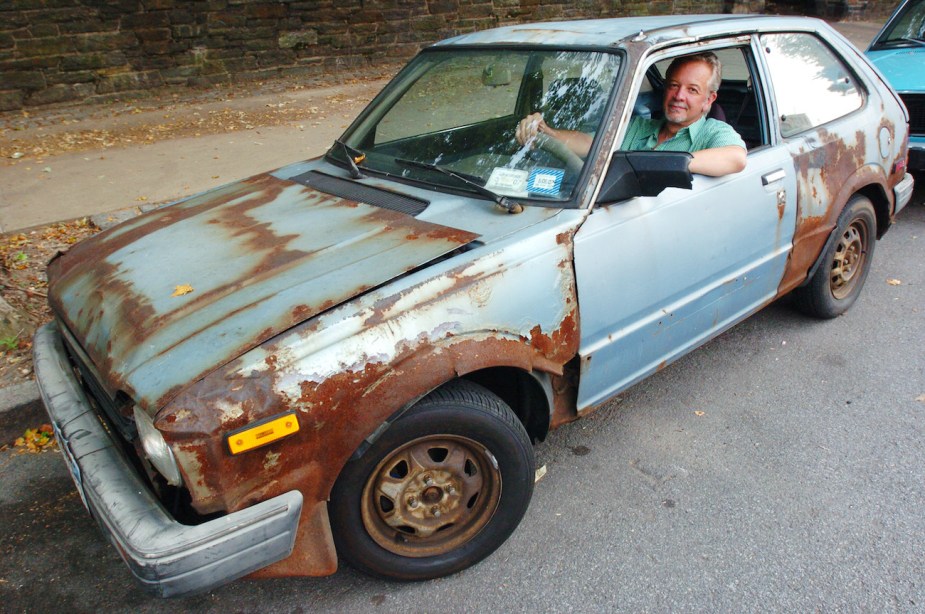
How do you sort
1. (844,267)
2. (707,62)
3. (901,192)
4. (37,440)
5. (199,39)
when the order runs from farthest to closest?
(199,39)
(901,192)
(844,267)
(37,440)
(707,62)

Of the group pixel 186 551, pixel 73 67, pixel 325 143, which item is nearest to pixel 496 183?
pixel 186 551

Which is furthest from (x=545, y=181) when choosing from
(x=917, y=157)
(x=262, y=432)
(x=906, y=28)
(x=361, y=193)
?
(x=906, y=28)

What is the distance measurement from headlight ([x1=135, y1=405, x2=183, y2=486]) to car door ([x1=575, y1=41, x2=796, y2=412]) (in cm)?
143

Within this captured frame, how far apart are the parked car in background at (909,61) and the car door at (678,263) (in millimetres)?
3128

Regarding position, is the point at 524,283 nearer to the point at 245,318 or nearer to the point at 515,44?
the point at 245,318

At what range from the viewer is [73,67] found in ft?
28.9

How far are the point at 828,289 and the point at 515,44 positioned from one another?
2.28m

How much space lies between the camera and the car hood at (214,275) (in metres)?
2.07

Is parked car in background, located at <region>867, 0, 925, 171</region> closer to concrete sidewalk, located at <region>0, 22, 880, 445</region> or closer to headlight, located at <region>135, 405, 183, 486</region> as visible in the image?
concrete sidewalk, located at <region>0, 22, 880, 445</region>

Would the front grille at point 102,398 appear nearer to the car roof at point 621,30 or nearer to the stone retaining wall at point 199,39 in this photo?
the car roof at point 621,30

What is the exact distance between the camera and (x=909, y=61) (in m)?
6.12

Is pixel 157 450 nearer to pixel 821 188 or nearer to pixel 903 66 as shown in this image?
pixel 821 188

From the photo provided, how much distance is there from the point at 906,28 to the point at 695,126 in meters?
4.92

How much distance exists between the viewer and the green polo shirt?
309 cm
